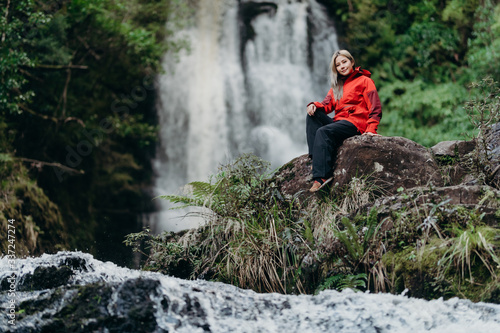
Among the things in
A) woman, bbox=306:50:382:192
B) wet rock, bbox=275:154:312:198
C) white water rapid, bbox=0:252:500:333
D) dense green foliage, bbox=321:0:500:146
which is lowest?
white water rapid, bbox=0:252:500:333

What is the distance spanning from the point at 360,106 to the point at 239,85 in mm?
8544

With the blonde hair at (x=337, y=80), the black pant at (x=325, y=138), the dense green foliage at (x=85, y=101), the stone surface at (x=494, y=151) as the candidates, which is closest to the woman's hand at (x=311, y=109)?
the black pant at (x=325, y=138)

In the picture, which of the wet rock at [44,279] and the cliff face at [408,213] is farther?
the wet rock at [44,279]

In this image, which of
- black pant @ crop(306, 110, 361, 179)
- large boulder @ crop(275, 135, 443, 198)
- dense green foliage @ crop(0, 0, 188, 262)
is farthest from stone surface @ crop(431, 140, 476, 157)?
dense green foliage @ crop(0, 0, 188, 262)

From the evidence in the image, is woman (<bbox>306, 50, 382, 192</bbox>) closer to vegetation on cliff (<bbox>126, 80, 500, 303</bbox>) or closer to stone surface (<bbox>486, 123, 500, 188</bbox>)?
vegetation on cliff (<bbox>126, 80, 500, 303</bbox>)

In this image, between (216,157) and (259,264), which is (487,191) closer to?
(259,264)

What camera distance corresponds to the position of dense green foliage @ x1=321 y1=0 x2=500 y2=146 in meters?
12.4

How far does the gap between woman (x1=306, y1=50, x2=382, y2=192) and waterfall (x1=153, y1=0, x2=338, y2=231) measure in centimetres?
705

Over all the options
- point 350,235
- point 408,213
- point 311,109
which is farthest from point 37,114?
point 408,213

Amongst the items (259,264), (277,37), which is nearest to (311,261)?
(259,264)

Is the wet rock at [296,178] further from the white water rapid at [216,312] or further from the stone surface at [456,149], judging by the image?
the white water rapid at [216,312]

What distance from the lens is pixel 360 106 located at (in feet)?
17.4

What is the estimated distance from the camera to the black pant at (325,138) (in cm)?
505

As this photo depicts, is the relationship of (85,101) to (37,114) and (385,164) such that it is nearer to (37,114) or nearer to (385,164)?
(37,114)
